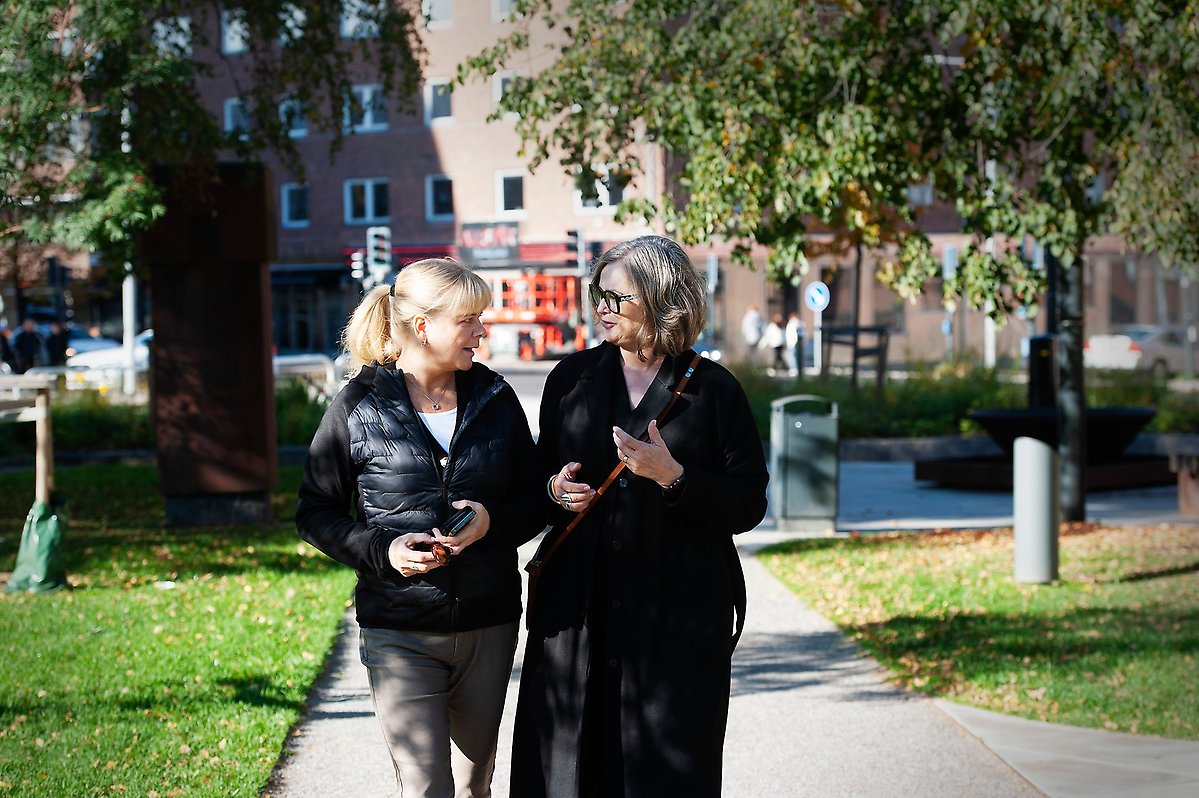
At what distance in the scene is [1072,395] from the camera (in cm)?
1244

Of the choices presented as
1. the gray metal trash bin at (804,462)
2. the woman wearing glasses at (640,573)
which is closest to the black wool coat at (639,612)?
the woman wearing glasses at (640,573)

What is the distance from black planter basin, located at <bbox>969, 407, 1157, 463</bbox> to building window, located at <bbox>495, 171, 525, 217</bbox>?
3399 centimetres

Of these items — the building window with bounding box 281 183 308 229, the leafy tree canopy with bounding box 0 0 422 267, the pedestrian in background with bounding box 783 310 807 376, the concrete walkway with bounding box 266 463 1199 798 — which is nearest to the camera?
the concrete walkway with bounding box 266 463 1199 798

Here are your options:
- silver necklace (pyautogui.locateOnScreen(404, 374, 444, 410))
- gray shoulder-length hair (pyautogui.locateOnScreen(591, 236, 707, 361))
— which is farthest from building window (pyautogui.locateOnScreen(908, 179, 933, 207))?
silver necklace (pyautogui.locateOnScreen(404, 374, 444, 410))

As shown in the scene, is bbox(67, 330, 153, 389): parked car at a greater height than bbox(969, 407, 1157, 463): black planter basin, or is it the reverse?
bbox(67, 330, 153, 389): parked car

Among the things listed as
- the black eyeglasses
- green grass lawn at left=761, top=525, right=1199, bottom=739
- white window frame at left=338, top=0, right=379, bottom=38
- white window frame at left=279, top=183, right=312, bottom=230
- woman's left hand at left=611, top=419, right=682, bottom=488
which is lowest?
green grass lawn at left=761, top=525, right=1199, bottom=739

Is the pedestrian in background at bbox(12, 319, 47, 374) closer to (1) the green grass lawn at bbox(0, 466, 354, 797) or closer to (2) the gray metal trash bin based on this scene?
(1) the green grass lawn at bbox(0, 466, 354, 797)

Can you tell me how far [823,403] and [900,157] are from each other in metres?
3.09

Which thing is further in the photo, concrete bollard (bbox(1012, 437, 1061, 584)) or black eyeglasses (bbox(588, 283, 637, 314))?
concrete bollard (bbox(1012, 437, 1061, 584))

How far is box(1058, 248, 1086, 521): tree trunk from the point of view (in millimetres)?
12438

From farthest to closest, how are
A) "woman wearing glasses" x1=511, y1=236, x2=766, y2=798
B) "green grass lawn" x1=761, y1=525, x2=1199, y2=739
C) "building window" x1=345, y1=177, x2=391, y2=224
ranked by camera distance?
"building window" x1=345, y1=177, x2=391, y2=224 → "green grass lawn" x1=761, y1=525, x2=1199, y2=739 → "woman wearing glasses" x1=511, y1=236, x2=766, y2=798

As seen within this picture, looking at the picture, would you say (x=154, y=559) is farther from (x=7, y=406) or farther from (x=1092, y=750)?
(x=1092, y=750)

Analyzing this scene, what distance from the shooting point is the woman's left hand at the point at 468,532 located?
11.5 feet

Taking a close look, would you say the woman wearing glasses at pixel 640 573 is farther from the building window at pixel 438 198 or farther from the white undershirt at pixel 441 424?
the building window at pixel 438 198
